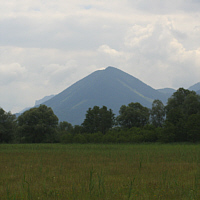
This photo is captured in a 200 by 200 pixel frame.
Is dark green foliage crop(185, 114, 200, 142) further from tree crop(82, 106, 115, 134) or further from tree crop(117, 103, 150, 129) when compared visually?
tree crop(82, 106, 115, 134)

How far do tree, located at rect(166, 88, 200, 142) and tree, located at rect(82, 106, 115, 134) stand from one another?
81.7 ft

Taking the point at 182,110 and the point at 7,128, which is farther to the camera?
the point at 7,128

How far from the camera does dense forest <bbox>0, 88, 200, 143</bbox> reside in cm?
6712

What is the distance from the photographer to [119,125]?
108250mm

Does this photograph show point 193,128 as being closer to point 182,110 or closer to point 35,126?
point 182,110

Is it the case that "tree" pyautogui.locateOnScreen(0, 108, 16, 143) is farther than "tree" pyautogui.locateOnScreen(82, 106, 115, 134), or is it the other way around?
"tree" pyautogui.locateOnScreen(82, 106, 115, 134)

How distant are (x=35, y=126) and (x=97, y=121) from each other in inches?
997

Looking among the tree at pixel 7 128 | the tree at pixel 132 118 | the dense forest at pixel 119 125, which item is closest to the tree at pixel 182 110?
the dense forest at pixel 119 125

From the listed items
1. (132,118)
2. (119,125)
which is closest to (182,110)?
(132,118)

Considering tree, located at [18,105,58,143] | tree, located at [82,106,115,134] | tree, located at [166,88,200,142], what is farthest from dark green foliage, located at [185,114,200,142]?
tree, located at [18,105,58,143]
